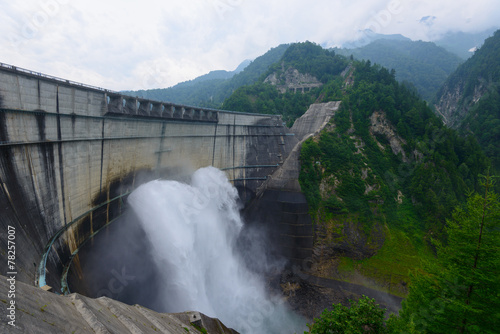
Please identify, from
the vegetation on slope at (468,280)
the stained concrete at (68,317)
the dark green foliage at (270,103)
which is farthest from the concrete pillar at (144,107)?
the dark green foliage at (270,103)

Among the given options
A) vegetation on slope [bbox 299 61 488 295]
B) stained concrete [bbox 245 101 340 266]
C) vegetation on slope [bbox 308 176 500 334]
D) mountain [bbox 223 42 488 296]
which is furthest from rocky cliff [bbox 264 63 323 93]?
vegetation on slope [bbox 308 176 500 334]

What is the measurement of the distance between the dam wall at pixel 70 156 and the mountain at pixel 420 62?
344ft

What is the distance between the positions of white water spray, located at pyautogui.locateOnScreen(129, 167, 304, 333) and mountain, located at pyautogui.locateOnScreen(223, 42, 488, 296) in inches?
279

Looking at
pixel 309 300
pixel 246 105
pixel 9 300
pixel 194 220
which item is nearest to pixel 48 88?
pixel 9 300

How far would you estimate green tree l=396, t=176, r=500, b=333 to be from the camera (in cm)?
726

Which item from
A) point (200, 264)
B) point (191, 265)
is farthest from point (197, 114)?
point (191, 265)

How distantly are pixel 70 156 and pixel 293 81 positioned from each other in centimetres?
5533

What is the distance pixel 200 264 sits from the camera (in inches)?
853

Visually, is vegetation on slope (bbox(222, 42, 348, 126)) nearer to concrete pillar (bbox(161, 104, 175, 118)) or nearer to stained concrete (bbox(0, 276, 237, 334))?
concrete pillar (bbox(161, 104, 175, 118))

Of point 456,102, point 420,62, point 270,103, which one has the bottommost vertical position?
point 270,103

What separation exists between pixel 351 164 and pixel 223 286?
21525 millimetres

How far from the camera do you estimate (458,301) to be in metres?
7.50

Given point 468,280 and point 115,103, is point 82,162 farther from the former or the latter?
point 468,280

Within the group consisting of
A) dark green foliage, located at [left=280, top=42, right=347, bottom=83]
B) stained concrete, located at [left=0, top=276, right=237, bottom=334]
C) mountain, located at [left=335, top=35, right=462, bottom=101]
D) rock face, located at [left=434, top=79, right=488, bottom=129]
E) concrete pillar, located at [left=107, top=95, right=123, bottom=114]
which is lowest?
stained concrete, located at [left=0, top=276, right=237, bottom=334]
